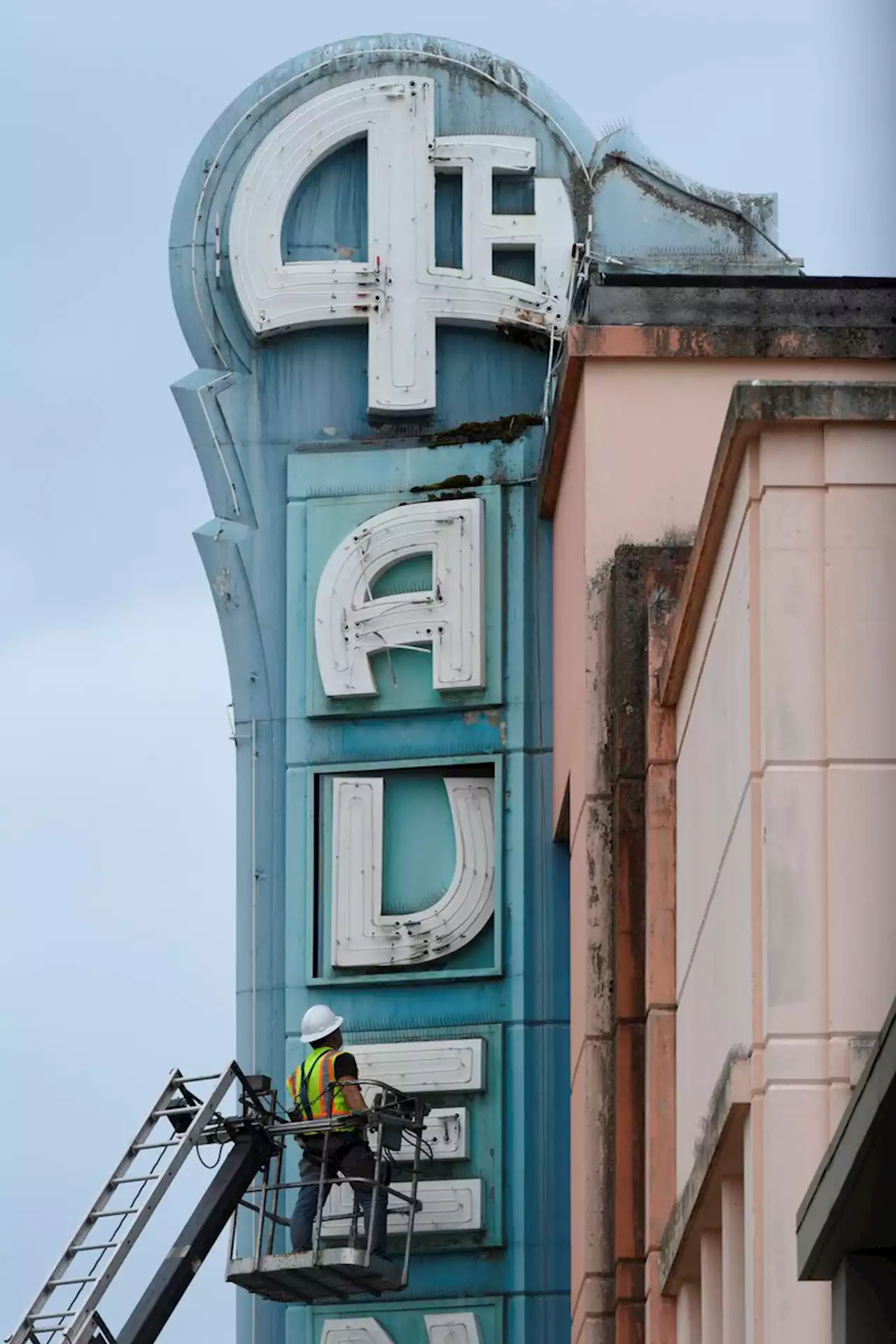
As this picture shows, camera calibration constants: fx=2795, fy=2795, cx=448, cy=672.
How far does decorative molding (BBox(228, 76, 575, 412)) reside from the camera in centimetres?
2331

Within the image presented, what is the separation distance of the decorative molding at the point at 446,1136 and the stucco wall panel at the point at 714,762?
465 cm

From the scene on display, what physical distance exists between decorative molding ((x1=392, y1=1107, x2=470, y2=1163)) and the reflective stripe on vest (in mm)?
787

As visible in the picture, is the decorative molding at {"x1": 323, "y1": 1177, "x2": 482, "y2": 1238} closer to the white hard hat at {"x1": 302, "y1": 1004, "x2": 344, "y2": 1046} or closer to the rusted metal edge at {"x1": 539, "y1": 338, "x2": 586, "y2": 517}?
the white hard hat at {"x1": 302, "y1": 1004, "x2": 344, "y2": 1046}

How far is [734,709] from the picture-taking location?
1385cm

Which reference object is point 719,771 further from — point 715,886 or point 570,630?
point 570,630

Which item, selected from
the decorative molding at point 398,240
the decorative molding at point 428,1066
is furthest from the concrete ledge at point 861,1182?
the decorative molding at point 398,240

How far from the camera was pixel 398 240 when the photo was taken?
23.6 metres

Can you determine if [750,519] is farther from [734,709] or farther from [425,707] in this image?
[425,707]

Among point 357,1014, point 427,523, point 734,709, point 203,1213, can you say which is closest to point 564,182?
point 427,523

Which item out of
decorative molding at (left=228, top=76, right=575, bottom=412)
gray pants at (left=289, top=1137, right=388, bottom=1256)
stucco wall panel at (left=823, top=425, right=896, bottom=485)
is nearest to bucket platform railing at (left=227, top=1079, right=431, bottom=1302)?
gray pants at (left=289, top=1137, right=388, bottom=1256)

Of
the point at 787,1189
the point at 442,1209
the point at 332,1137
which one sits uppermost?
the point at 332,1137

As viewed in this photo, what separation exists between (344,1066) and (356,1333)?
2.17 meters

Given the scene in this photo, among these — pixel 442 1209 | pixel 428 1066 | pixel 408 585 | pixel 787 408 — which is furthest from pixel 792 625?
pixel 408 585

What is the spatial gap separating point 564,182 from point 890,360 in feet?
17.6
